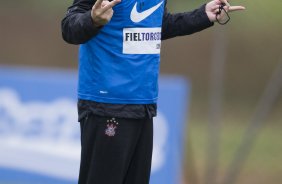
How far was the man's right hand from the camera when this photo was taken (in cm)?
321

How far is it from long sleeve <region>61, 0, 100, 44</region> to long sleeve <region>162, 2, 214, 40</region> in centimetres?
49

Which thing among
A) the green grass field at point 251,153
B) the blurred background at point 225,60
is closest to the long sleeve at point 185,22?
the green grass field at point 251,153

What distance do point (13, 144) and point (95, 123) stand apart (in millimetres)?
3388

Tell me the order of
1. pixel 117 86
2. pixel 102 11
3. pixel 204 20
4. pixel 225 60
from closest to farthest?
1. pixel 102 11
2. pixel 117 86
3. pixel 204 20
4. pixel 225 60

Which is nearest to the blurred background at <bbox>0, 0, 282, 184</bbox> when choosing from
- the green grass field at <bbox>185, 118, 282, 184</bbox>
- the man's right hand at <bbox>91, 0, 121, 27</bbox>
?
the green grass field at <bbox>185, 118, 282, 184</bbox>

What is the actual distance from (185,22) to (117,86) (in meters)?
0.56

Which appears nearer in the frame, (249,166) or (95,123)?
(95,123)

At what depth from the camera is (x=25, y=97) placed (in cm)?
688

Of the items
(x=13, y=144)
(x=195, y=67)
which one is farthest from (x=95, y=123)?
(x=195, y=67)

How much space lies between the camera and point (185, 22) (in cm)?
386

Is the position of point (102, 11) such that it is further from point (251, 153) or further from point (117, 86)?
point (251, 153)

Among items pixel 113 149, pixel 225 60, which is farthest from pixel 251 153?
pixel 113 149

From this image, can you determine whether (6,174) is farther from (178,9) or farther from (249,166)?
(178,9)

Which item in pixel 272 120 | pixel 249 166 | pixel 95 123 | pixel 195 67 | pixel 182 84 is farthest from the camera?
pixel 195 67
